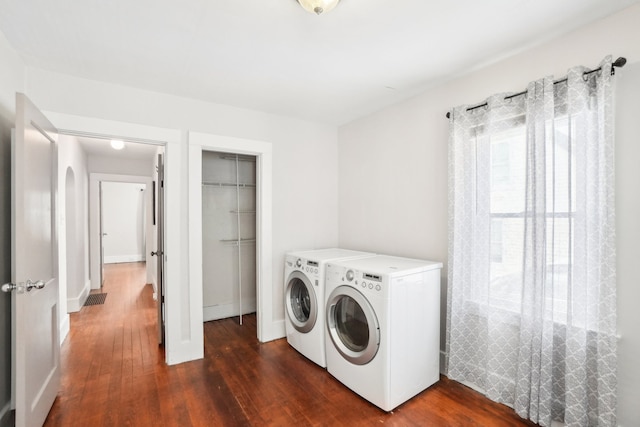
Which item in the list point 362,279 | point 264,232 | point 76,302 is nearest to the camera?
point 362,279

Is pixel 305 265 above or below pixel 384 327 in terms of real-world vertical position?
above

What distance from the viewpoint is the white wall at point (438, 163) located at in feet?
5.18

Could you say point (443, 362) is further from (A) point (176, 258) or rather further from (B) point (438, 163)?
(A) point (176, 258)

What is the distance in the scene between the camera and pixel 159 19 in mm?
1654

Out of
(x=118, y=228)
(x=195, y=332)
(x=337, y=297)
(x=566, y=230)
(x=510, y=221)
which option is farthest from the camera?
(x=118, y=228)

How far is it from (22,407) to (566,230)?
3098 mm

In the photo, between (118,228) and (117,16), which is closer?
(117,16)

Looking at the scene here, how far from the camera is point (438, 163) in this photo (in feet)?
8.36

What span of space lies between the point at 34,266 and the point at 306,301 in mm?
1985

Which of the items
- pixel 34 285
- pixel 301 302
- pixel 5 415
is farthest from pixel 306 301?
pixel 5 415

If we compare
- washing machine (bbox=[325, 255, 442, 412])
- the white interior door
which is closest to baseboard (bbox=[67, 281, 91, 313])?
the white interior door

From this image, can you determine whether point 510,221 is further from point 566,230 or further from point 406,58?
point 406,58

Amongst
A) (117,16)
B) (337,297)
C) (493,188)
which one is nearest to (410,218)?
(493,188)

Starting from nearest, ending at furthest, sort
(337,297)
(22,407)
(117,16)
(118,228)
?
(22,407) < (117,16) < (337,297) < (118,228)
